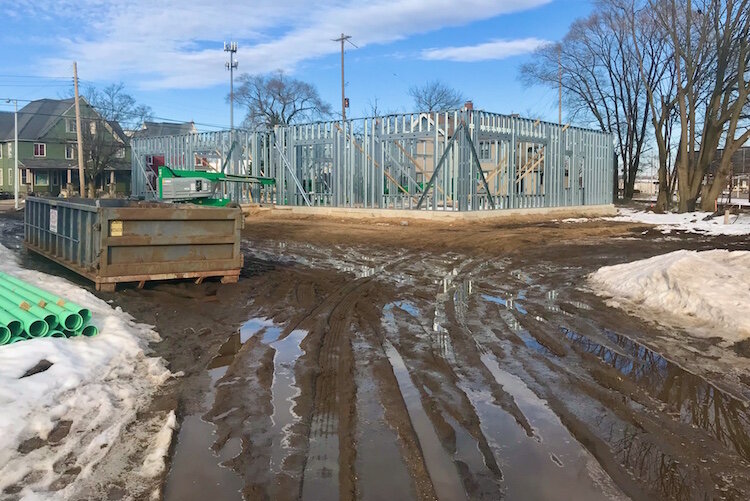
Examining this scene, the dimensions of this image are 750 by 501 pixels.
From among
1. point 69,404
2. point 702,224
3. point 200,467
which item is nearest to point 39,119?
point 702,224

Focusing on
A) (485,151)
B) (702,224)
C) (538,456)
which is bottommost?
(538,456)

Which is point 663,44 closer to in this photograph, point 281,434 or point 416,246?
point 416,246

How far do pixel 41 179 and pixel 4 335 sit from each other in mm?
65347

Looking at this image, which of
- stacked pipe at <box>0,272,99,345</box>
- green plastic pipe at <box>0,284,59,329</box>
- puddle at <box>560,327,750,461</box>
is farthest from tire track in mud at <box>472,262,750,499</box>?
green plastic pipe at <box>0,284,59,329</box>

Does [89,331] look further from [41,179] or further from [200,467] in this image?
[41,179]

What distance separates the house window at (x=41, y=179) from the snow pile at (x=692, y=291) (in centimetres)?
6459

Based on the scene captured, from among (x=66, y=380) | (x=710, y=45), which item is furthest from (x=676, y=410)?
(x=710, y=45)

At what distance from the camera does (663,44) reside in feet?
150

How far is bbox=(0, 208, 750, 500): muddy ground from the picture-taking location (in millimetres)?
4164

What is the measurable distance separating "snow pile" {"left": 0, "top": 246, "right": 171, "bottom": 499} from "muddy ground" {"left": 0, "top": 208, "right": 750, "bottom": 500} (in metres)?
0.38

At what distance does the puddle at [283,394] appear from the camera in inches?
181

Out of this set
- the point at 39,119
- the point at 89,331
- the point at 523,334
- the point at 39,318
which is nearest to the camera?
the point at 39,318

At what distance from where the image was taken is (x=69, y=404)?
17.2 feet

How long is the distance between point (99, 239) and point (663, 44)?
4560 centimetres
